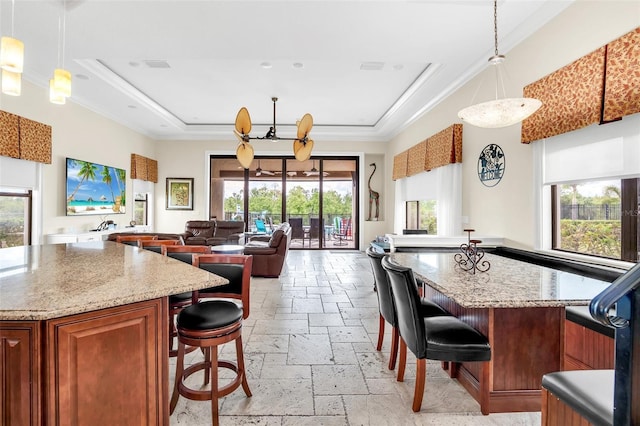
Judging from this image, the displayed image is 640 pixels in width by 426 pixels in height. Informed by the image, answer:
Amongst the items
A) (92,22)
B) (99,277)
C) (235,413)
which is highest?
(92,22)

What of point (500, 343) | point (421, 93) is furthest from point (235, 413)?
point (421, 93)

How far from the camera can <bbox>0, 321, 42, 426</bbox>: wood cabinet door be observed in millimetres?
1169

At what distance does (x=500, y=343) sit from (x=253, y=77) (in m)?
4.86

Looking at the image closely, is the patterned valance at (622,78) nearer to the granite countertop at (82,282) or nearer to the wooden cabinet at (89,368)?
the granite countertop at (82,282)

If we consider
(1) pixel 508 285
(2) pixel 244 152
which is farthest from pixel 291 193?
(1) pixel 508 285

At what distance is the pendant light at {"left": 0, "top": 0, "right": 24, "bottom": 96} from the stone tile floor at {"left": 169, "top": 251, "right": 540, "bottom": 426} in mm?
2329

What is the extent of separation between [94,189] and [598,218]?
302 inches

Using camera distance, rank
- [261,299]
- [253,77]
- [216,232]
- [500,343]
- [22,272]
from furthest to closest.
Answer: [216,232] < [253,77] < [261,299] < [500,343] < [22,272]

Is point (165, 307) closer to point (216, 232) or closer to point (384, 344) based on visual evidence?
point (384, 344)

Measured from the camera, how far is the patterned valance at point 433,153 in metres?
4.68

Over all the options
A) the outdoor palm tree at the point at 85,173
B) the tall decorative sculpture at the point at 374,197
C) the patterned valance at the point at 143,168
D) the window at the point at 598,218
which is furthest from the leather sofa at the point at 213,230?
the window at the point at 598,218

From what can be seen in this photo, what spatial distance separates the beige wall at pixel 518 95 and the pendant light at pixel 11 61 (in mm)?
4234

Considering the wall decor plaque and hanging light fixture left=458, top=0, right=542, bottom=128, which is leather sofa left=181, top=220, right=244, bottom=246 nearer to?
the wall decor plaque

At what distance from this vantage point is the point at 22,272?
1657 mm
